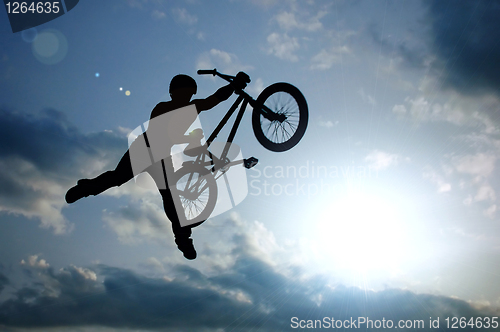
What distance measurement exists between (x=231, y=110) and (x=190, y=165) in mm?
1310

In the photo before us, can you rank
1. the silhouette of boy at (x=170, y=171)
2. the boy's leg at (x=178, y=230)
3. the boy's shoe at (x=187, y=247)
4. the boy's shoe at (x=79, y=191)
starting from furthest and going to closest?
the boy's shoe at (x=187, y=247) < the boy's leg at (x=178, y=230) < the silhouette of boy at (x=170, y=171) < the boy's shoe at (x=79, y=191)

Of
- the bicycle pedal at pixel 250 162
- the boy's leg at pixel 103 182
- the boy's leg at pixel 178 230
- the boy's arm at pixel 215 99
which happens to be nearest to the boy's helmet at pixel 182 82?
the boy's arm at pixel 215 99

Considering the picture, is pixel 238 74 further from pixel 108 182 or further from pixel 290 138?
pixel 108 182

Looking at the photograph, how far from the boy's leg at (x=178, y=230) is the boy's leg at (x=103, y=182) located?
71cm

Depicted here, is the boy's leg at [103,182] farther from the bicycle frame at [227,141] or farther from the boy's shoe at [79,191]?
the bicycle frame at [227,141]

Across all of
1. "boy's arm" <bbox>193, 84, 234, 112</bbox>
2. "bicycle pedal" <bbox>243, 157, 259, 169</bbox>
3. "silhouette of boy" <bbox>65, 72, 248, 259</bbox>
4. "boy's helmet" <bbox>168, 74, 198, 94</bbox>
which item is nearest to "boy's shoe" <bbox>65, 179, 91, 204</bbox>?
"silhouette of boy" <bbox>65, 72, 248, 259</bbox>

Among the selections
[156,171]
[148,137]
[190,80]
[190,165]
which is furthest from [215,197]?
[190,80]

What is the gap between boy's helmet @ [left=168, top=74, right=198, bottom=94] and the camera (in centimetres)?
481

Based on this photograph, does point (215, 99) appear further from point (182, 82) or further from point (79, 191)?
point (79, 191)

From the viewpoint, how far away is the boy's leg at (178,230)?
472 cm

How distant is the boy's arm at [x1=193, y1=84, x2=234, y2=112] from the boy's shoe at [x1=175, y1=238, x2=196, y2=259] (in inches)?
91.1

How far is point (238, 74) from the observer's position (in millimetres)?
4988

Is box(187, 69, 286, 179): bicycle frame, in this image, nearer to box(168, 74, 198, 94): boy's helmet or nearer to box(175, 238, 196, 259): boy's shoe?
box(168, 74, 198, 94): boy's helmet

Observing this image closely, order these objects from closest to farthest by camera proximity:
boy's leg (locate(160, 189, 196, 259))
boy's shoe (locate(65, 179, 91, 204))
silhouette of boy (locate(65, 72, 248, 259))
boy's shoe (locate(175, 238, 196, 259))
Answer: boy's shoe (locate(65, 179, 91, 204)) < silhouette of boy (locate(65, 72, 248, 259)) < boy's leg (locate(160, 189, 196, 259)) < boy's shoe (locate(175, 238, 196, 259))
